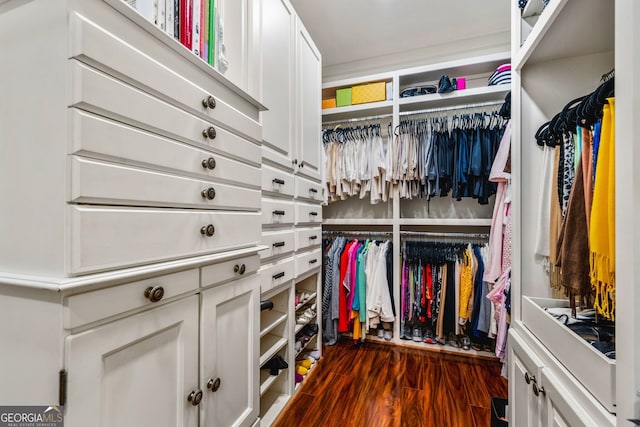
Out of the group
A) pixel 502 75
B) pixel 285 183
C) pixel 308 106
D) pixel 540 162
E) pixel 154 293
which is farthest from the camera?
pixel 502 75

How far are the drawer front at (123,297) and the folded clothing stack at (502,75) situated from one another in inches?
102

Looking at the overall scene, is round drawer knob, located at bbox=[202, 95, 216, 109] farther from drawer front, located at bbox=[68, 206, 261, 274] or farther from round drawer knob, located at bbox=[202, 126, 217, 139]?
drawer front, located at bbox=[68, 206, 261, 274]

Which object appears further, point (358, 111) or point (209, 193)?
point (358, 111)

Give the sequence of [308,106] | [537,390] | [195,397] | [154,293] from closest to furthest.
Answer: [154,293], [195,397], [537,390], [308,106]

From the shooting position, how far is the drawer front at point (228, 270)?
35.3 inches

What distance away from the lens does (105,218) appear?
0.61m

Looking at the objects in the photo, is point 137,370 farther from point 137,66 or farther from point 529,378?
point 529,378

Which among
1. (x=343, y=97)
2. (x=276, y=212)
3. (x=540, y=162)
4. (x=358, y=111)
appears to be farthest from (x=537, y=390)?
(x=343, y=97)

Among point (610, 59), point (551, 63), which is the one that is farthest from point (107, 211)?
point (610, 59)

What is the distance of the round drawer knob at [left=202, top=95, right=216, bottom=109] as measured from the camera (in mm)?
880

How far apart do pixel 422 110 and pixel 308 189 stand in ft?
4.59

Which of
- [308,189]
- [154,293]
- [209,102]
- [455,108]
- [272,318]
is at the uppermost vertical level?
[455,108]

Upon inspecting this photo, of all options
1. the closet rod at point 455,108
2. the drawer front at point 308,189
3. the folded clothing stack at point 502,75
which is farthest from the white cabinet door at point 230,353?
the folded clothing stack at point 502,75

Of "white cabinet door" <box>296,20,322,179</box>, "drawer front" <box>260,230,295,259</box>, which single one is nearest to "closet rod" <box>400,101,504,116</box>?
"white cabinet door" <box>296,20,322,179</box>
